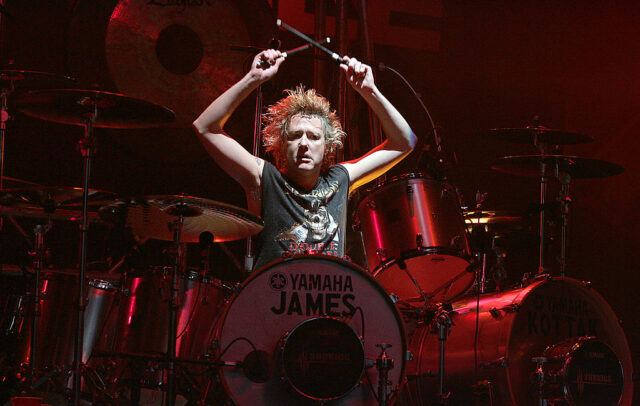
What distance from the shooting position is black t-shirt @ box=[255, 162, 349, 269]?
3.86 metres

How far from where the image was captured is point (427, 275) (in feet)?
16.5

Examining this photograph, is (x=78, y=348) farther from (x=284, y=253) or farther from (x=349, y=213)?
(x=349, y=213)

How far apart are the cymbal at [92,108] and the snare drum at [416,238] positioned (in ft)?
4.93

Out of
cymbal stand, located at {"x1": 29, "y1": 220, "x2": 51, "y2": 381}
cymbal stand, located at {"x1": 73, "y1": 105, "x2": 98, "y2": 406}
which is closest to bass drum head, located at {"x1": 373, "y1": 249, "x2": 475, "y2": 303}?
cymbal stand, located at {"x1": 73, "y1": 105, "x2": 98, "y2": 406}

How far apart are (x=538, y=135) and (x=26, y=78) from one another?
3364mm

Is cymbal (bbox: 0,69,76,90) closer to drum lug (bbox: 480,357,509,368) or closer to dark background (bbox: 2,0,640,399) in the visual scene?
dark background (bbox: 2,0,640,399)

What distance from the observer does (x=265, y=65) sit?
3.97 m

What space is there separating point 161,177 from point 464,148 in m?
2.58

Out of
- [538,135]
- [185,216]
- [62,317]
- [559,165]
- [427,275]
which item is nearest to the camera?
[185,216]

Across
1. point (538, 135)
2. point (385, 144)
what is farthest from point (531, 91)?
point (385, 144)

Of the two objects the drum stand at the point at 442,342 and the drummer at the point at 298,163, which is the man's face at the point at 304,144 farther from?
the drum stand at the point at 442,342

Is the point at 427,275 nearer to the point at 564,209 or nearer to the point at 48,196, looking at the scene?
the point at 564,209

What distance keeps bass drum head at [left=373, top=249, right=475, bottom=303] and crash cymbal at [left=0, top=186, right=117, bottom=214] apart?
5.70ft

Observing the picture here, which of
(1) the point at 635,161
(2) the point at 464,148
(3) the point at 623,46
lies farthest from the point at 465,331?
(3) the point at 623,46
